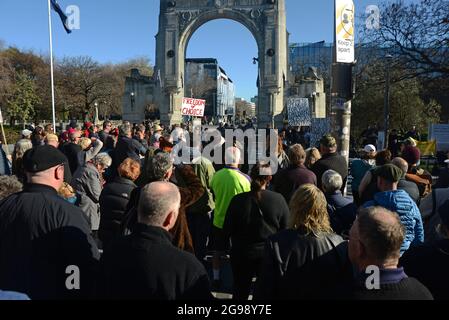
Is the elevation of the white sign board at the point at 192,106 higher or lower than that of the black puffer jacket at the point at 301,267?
higher

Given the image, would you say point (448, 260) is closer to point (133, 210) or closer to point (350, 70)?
point (133, 210)

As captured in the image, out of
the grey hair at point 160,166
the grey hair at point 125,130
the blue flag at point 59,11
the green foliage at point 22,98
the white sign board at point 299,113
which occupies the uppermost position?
the blue flag at point 59,11

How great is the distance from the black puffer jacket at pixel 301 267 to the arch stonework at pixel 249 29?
43471 millimetres

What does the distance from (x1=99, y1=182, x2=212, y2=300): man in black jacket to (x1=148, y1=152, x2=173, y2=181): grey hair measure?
196 cm

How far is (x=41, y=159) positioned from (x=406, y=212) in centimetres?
342

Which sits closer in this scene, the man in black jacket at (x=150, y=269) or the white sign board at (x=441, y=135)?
the man in black jacket at (x=150, y=269)

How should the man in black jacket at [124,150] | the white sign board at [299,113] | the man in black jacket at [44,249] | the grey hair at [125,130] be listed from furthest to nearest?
the white sign board at [299,113], the grey hair at [125,130], the man in black jacket at [124,150], the man in black jacket at [44,249]

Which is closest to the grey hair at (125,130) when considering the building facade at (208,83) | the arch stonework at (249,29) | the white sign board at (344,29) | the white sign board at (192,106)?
the white sign board at (344,29)

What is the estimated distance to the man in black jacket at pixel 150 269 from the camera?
90.2 inches

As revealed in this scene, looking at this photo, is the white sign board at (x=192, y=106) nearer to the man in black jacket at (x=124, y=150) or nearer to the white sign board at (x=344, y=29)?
the man in black jacket at (x=124, y=150)

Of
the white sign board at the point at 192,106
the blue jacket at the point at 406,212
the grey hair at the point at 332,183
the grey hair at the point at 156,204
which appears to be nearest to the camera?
the grey hair at the point at 156,204

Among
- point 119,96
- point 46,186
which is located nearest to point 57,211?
point 46,186

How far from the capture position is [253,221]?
4.35 meters

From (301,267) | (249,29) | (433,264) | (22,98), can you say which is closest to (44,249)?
(301,267)
